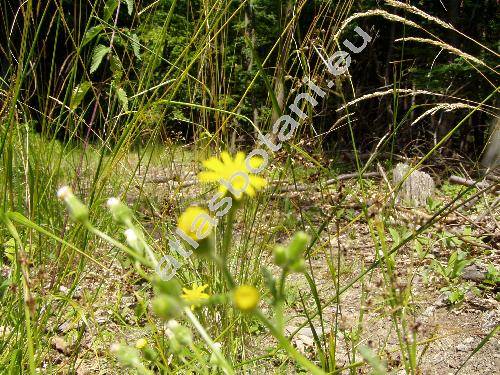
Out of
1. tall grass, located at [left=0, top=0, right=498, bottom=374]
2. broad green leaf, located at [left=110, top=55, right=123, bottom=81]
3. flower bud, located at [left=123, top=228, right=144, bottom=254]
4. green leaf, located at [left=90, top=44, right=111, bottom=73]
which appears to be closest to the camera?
flower bud, located at [left=123, top=228, right=144, bottom=254]

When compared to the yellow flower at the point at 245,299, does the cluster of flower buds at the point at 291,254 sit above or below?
above

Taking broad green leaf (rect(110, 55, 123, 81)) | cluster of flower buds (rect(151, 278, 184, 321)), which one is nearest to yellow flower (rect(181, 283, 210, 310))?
cluster of flower buds (rect(151, 278, 184, 321))

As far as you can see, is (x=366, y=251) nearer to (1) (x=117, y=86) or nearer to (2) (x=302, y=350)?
(2) (x=302, y=350)

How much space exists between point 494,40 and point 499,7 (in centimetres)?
26

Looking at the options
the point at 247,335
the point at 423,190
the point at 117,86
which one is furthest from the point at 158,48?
the point at 423,190

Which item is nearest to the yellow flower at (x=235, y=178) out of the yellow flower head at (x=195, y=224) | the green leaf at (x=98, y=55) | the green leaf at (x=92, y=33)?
the yellow flower head at (x=195, y=224)

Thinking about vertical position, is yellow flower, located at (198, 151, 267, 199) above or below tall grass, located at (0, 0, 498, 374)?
below

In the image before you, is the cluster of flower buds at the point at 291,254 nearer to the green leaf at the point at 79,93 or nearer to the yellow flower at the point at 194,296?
the yellow flower at the point at 194,296

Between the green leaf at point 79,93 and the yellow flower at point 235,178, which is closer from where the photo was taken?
the yellow flower at point 235,178

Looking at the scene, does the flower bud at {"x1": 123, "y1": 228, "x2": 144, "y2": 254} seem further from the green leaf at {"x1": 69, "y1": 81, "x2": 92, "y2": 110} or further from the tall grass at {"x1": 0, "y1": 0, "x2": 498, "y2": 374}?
the green leaf at {"x1": 69, "y1": 81, "x2": 92, "y2": 110}

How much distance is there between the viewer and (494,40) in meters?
4.39

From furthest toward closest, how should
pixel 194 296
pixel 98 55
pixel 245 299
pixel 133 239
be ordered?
pixel 98 55 < pixel 194 296 < pixel 133 239 < pixel 245 299

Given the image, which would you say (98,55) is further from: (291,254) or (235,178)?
(291,254)

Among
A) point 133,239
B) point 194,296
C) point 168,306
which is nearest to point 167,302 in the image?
point 168,306
